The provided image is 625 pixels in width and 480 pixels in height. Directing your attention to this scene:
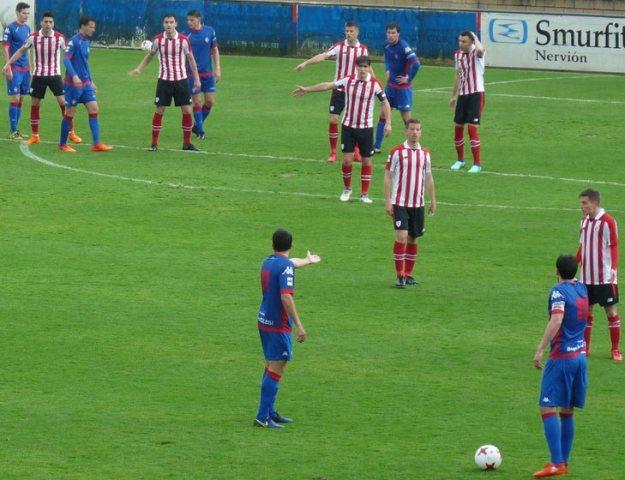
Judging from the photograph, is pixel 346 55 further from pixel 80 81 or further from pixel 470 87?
pixel 80 81

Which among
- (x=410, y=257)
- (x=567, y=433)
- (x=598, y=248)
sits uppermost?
(x=598, y=248)

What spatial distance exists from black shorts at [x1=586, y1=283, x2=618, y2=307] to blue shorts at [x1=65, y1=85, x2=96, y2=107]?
45.5 ft

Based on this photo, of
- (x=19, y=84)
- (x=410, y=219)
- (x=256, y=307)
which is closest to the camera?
(x=256, y=307)

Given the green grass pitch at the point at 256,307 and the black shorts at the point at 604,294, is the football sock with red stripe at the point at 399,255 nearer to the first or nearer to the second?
the green grass pitch at the point at 256,307

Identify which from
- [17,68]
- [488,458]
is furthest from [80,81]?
[488,458]

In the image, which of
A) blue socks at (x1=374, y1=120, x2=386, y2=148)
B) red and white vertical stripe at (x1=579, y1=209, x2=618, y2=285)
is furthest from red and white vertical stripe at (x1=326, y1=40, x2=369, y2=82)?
red and white vertical stripe at (x1=579, y1=209, x2=618, y2=285)

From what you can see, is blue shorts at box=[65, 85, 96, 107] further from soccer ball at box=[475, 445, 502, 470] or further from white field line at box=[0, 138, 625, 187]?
soccer ball at box=[475, 445, 502, 470]

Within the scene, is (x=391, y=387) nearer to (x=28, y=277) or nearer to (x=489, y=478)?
(x=489, y=478)

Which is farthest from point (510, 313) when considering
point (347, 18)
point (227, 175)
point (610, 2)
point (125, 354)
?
point (610, 2)

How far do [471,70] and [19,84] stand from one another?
9.49 metres

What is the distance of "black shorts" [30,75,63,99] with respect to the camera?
27.6 meters

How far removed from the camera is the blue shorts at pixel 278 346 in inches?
499

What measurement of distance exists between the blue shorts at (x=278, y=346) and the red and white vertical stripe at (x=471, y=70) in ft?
44.9

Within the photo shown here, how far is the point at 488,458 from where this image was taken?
11562 mm
